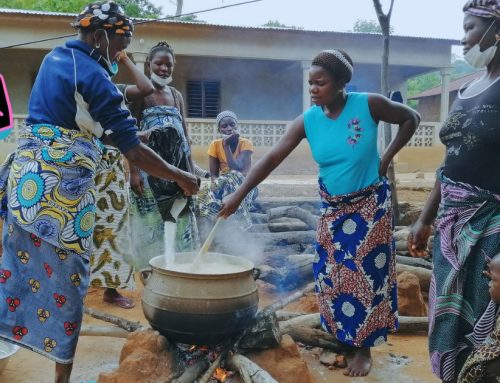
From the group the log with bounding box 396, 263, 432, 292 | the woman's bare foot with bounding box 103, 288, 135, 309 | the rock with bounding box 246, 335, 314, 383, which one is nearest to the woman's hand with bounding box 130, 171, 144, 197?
the woman's bare foot with bounding box 103, 288, 135, 309

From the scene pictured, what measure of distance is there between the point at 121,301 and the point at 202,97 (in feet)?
41.0

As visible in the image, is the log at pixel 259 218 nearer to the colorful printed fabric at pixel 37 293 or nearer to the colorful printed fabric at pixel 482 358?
the colorful printed fabric at pixel 37 293

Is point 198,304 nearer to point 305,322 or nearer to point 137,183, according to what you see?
point 305,322

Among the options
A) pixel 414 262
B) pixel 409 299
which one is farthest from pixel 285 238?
pixel 409 299

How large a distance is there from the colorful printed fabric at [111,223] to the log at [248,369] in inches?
50.0

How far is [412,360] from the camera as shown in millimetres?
3660

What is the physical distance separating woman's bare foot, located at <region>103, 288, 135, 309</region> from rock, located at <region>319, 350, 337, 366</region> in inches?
78.1

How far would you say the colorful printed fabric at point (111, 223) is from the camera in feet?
12.1

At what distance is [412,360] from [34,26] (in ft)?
44.1

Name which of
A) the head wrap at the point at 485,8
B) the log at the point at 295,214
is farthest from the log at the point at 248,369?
→ the log at the point at 295,214

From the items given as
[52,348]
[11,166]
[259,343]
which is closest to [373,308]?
[259,343]

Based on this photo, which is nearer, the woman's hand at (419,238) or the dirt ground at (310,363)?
the woman's hand at (419,238)

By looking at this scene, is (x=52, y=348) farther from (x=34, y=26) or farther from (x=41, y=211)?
(x=34, y=26)

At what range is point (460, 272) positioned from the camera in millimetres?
2359
